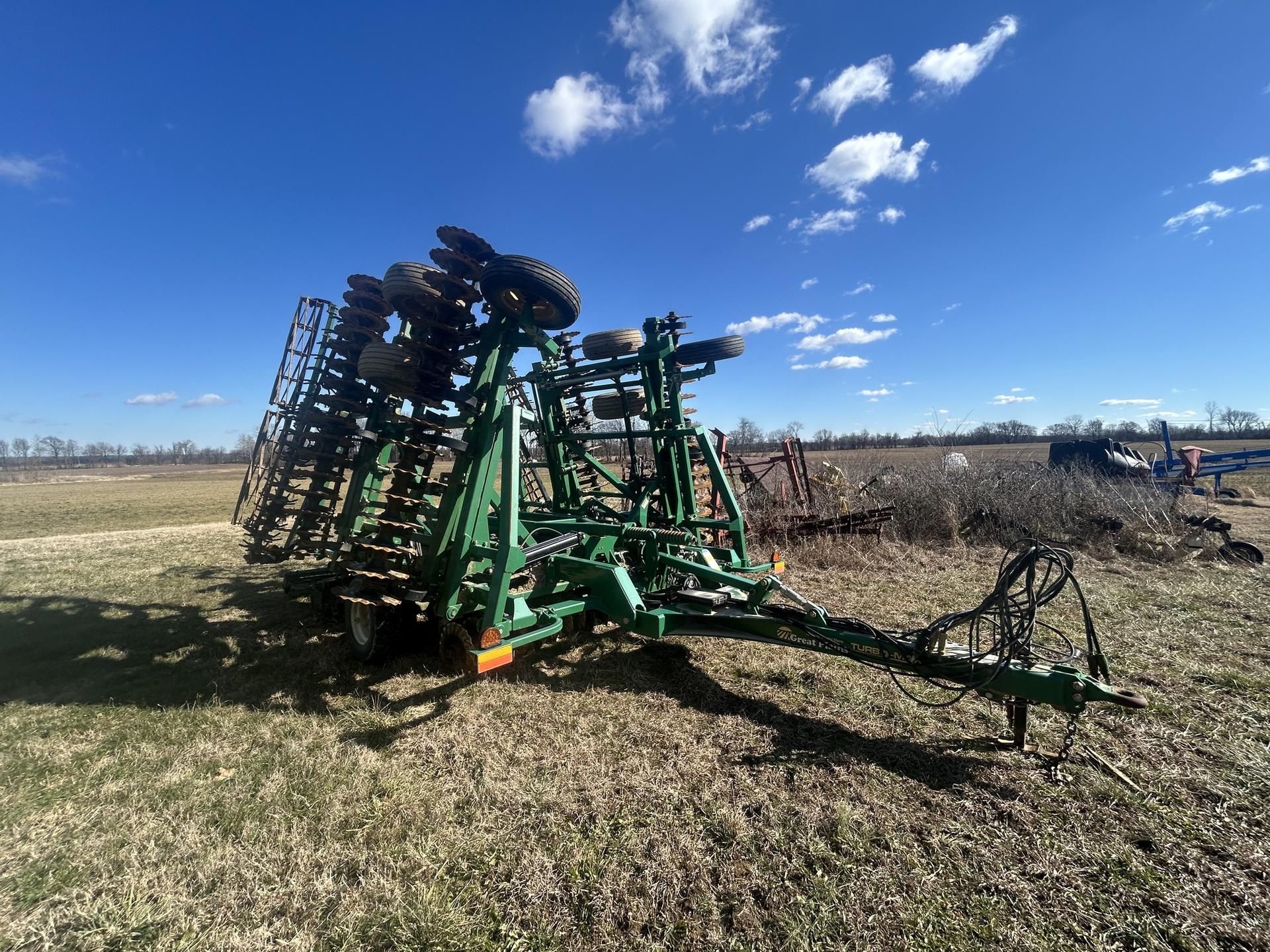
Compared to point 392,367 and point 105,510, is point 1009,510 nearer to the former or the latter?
point 392,367

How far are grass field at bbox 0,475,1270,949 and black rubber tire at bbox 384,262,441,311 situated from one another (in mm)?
3473

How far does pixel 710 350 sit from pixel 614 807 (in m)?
5.18

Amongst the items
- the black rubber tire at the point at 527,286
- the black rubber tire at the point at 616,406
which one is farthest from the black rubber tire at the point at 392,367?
the black rubber tire at the point at 616,406

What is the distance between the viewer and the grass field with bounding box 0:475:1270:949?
214cm

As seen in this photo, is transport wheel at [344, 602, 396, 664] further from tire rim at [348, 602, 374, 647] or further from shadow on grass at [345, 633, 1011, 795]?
shadow on grass at [345, 633, 1011, 795]

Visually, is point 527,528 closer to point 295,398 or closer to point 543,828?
point 295,398

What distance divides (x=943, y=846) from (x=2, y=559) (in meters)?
15.9

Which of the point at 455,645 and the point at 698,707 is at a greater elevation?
the point at 455,645

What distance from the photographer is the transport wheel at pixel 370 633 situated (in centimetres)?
485

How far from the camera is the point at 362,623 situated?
16.6 ft

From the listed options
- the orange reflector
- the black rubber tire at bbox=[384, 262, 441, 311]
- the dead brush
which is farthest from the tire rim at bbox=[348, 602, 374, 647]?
the dead brush

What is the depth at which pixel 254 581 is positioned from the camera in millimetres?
8578

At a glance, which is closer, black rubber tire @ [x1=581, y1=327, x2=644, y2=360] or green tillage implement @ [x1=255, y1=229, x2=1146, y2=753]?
green tillage implement @ [x1=255, y1=229, x2=1146, y2=753]

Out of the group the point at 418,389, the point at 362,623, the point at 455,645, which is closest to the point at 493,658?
the point at 455,645
